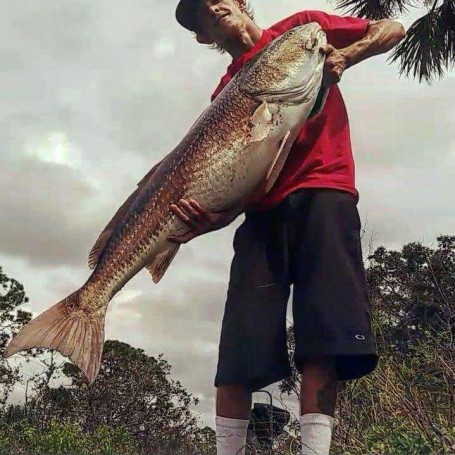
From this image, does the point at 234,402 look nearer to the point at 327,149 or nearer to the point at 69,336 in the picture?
the point at 69,336

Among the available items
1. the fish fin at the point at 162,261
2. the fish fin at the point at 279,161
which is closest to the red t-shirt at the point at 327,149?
the fish fin at the point at 279,161

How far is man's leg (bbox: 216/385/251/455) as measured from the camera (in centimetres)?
259

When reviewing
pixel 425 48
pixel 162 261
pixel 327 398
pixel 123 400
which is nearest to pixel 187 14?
pixel 162 261

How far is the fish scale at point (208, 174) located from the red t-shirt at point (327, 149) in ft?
0.44

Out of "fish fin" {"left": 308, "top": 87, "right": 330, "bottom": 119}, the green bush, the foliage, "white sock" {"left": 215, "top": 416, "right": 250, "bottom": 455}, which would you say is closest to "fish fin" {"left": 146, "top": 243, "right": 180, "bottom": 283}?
"white sock" {"left": 215, "top": 416, "right": 250, "bottom": 455}

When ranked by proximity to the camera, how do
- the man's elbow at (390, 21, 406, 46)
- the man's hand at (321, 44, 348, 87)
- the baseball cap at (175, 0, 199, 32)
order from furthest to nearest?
the baseball cap at (175, 0, 199, 32)
the man's elbow at (390, 21, 406, 46)
the man's hand at (321, 44, 348, 87)

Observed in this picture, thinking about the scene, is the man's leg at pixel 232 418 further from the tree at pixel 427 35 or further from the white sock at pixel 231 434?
the tree at pixel 427 35

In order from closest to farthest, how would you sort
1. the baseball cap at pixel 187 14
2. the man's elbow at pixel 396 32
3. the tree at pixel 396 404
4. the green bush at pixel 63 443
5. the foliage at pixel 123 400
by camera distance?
the man's elbow at pixel 396 32
the baseball cap at pixel 187 14
the tree at pixel 396 404
the green bush at pixel 63 443
the foliage at pixel 123 400

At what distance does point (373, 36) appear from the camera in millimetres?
2707

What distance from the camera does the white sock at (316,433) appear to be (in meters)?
2.42

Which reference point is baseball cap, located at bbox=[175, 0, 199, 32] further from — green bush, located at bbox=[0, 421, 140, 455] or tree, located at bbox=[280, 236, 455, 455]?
green bush, located at bbox=[0, 421, 140, 455]

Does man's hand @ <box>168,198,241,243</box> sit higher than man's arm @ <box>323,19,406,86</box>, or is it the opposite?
man's arm @ <box>323,19,406,86</box>

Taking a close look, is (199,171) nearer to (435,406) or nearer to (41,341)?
(41,341)

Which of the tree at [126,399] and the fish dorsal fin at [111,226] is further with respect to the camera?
the tree at [126,399]
